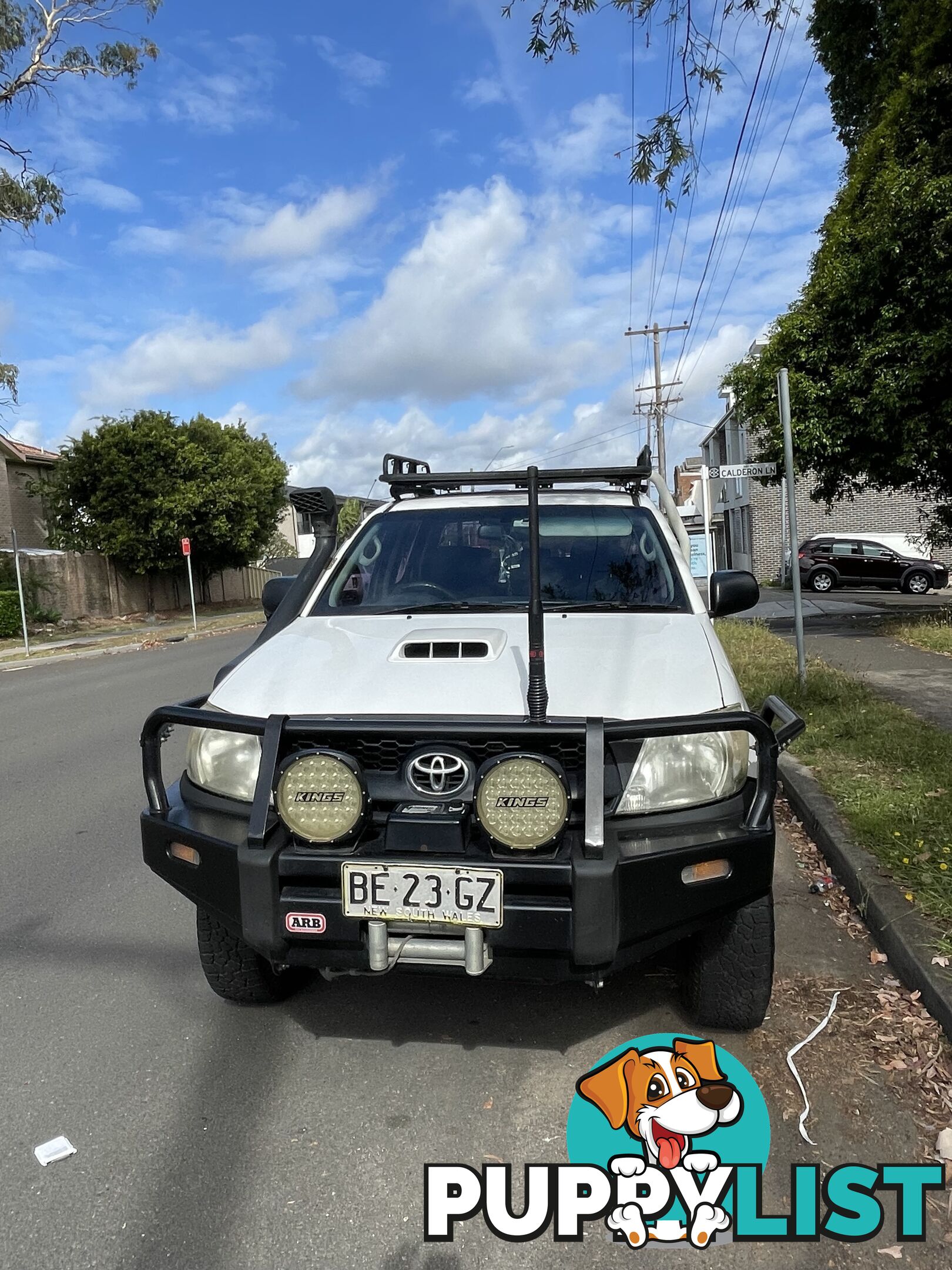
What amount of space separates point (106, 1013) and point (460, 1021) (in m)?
1.28

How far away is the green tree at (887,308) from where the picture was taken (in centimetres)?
1195

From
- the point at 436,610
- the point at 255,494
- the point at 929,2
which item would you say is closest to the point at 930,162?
the point at 929,2

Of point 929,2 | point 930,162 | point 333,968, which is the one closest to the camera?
point 333,968

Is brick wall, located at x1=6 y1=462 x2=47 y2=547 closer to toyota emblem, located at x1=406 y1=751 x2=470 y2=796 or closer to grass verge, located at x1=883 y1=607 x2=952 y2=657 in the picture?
grass verge, located at x1=883 y1=607 x2=952 y2=657

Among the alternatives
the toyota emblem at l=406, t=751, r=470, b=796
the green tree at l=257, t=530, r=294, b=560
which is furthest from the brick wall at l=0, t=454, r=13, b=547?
the toyota emblem at l=406, t=751, r=470, b=796

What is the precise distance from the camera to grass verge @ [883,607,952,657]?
11727mm

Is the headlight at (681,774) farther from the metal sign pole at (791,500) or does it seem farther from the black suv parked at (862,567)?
the black suv parked at (862,567)

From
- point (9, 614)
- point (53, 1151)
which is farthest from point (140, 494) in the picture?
point (53, 1151)

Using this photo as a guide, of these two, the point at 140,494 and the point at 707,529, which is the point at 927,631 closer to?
the point at 707,529

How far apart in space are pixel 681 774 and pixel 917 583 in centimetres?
2730

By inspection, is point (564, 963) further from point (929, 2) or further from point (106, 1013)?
point (929, 2)

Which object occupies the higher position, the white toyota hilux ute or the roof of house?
the roof of house

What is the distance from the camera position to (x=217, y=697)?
302 centimetres

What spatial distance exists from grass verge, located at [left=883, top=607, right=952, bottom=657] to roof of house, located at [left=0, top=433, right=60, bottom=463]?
86.6 feet
